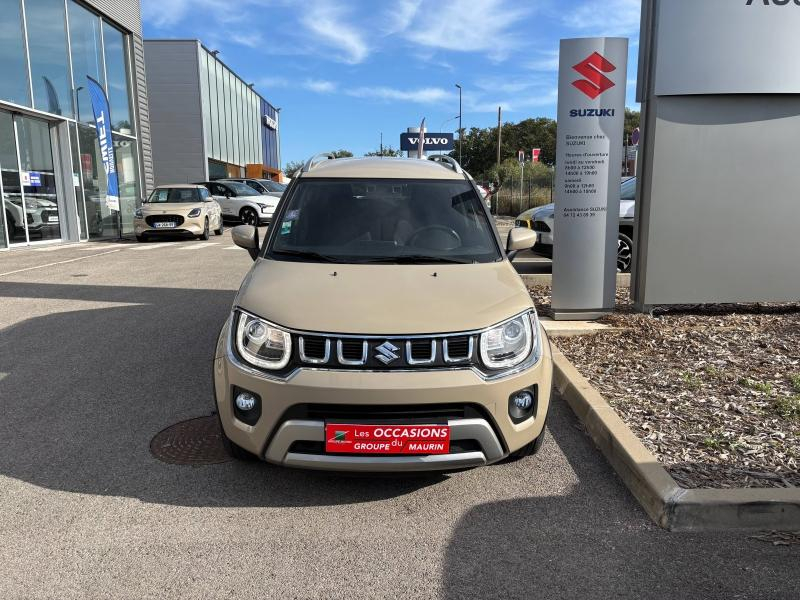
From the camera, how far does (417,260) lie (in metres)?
3.87

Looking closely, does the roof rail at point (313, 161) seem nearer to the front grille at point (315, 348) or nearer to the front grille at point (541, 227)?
the front grille at point (315, 348)

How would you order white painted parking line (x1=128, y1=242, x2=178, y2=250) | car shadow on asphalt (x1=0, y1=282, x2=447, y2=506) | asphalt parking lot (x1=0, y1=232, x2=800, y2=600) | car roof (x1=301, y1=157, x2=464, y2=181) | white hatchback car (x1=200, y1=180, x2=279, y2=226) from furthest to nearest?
white hatchback car (x1=200, y1=180, x2=279, y2=226) → white painted parking line (x1=128, y1=242, x2=178, y2=250) → car roof (x1=301, y1=157, x2=464, y2=181) → car shadow on asphalt (x1=0, y1=282, x2=447, y2=506) → asphalt parking lot (x1=0, y1=232, x2=800, y2=600)

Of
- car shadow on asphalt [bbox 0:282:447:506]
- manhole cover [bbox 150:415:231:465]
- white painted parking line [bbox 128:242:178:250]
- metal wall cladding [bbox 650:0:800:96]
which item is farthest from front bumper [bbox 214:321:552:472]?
white painted parking line [bbox 128:242:178:250]

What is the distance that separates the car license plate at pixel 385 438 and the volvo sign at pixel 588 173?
163 inches

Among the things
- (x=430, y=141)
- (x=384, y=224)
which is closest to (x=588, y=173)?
(x=384, y=224)

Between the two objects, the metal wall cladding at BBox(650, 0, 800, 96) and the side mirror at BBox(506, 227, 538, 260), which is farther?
the metal wall cladding at BBox(650, 0, 800, 96)

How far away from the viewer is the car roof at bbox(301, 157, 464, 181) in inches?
179

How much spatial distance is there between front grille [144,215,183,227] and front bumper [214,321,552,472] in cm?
1581

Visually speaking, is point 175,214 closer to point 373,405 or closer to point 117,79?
point 117,79

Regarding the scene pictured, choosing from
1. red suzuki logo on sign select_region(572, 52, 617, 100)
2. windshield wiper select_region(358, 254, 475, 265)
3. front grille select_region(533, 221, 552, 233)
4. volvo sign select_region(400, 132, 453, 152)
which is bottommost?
front grille select_region(533, 221, 552, 233)

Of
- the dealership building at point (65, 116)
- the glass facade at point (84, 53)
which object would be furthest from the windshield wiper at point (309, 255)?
the glass facade at point (84, 53)

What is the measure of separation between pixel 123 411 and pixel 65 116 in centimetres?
1622

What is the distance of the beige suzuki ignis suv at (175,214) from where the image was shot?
58.1 ft

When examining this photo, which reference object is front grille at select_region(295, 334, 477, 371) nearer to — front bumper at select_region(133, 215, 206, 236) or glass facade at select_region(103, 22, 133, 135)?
front bumper at select_region(133, 215, 206, 236)
